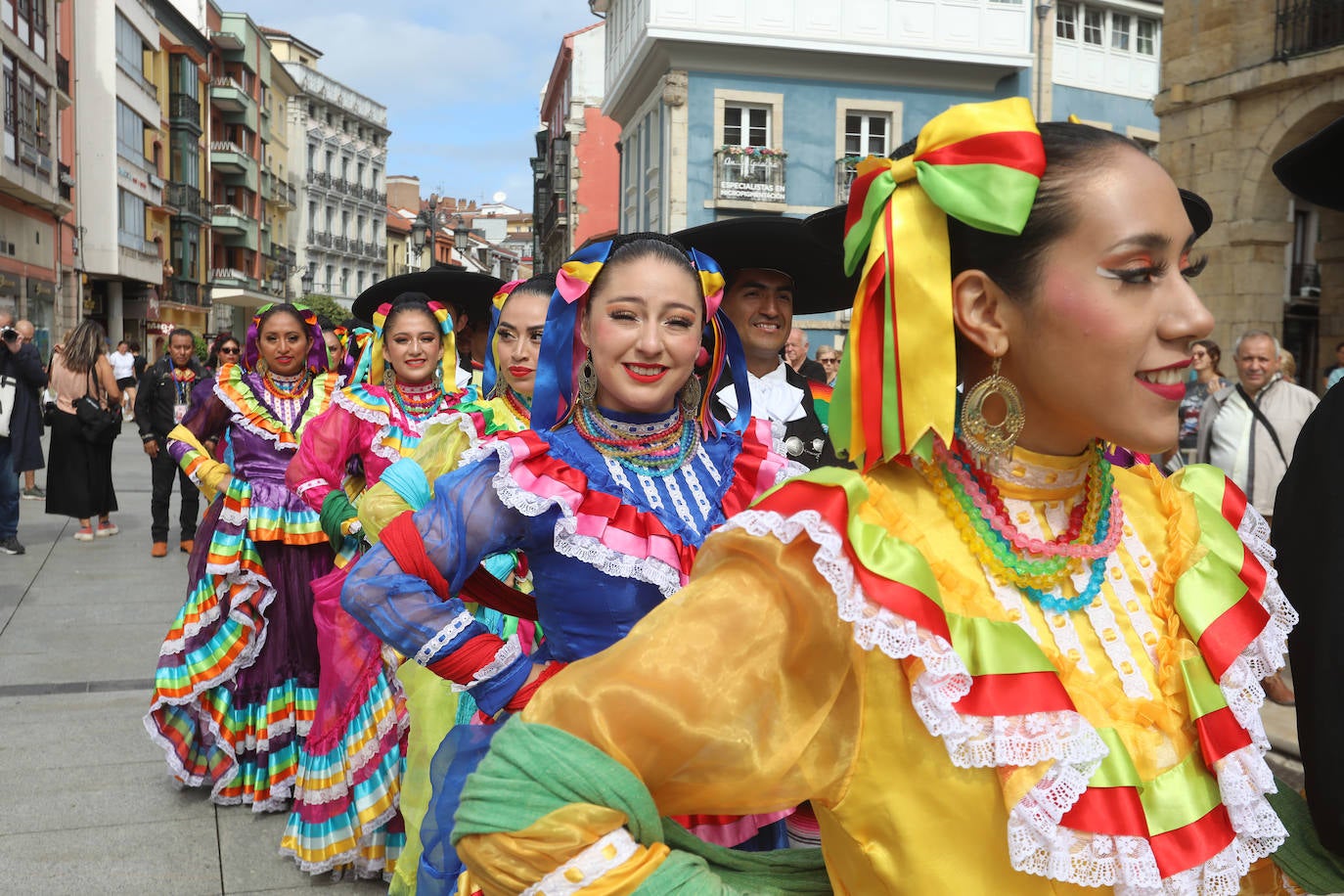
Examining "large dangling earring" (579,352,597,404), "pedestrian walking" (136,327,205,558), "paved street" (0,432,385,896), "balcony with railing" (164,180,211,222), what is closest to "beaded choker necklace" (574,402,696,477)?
"large dangling earring" (579,352,597,404)

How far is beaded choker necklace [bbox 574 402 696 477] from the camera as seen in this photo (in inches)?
108

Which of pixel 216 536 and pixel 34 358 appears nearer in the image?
pixel 216 536

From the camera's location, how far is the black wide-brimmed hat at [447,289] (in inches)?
218

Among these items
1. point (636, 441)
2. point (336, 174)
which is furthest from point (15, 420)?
point (336, 174)

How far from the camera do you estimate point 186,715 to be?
5.21 metres

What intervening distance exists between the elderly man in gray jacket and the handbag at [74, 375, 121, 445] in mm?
9341

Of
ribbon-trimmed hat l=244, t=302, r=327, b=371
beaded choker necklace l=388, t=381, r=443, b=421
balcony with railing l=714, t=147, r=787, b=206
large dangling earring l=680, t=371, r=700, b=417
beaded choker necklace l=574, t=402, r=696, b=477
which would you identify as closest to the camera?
beaded choker necklace l=574, t=402, r=696, b=477

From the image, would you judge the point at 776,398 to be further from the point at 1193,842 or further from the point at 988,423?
the point at 1193,842

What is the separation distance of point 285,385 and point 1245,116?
416 inches

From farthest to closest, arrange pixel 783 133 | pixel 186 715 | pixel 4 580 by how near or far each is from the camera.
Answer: pixel 783 133 < pixel 4 580 < pixel 186 715

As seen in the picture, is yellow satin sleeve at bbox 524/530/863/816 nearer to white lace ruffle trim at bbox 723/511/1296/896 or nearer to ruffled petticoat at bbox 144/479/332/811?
white lace ruffle trim at bbox 723/511/1296/896

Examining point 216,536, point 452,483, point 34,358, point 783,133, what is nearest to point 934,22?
point 783,133

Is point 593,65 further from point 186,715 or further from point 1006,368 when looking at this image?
point 1006,368

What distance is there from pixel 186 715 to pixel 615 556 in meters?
3.48
